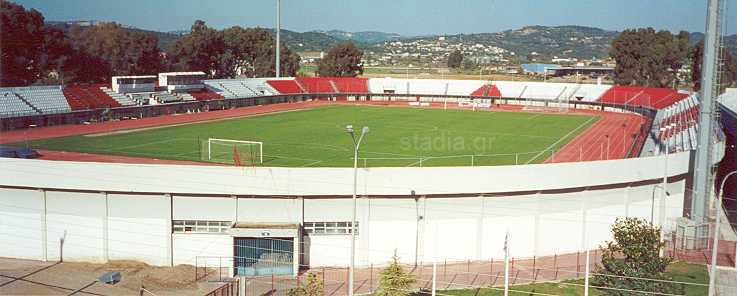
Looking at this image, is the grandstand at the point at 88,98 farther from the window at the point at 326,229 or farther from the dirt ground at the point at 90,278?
the window at the point at 326,229

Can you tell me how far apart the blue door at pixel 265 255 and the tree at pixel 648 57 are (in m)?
85.6

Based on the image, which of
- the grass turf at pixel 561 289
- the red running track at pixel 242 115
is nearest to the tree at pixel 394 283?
the grass turf at pixel 561 289

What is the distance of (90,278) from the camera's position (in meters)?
24.2

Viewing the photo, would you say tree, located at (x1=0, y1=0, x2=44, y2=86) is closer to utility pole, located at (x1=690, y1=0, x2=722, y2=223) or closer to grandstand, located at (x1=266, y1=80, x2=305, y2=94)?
grandstand, located at (x1=266, y1=80, x2=305, y2=94)

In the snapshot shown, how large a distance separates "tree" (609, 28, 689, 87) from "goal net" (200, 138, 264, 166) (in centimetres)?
7270

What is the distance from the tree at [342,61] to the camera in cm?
11088

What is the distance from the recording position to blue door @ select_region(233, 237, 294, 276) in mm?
25203

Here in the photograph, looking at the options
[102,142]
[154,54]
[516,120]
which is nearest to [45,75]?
[154,54]

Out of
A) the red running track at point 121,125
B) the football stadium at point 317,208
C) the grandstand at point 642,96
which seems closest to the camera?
the football stadium at point 317,208

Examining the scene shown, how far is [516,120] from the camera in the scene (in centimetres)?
6825

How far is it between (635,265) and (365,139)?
30.5 m

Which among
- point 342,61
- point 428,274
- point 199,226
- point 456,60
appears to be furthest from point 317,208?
point 456,60

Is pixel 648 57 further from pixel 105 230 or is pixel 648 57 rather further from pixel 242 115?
pixel 105 230

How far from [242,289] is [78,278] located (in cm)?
695
